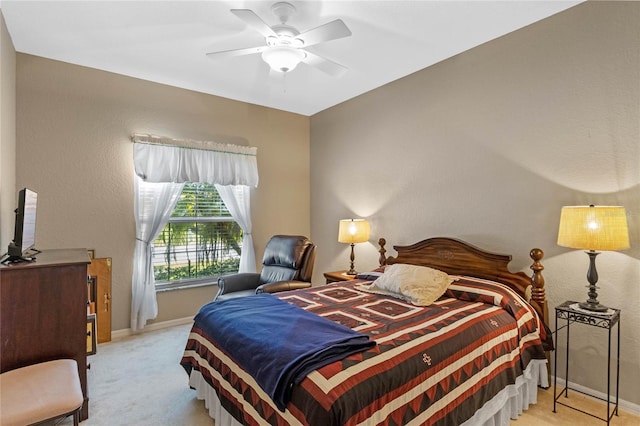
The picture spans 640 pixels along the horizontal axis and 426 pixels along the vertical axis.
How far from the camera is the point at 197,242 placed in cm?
412

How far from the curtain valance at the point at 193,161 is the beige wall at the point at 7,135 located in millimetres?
989

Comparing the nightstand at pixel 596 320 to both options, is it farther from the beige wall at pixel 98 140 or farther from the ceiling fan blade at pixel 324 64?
the beige wall at pixel 98 140

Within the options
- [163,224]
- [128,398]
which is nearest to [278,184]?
[163,224]

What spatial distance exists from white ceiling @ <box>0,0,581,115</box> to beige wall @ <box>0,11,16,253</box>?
0.66 feet

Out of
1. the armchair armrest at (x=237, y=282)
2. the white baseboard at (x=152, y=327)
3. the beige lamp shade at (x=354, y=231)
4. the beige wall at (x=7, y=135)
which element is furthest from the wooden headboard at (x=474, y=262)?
the beige wall at (x=7, y=135)

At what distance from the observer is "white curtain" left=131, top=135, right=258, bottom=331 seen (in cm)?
356

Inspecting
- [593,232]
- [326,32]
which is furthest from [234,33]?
[593,232]

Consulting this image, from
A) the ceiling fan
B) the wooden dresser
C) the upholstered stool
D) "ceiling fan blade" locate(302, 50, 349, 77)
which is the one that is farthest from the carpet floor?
"ceiling fan blade" locate(302, 50, 349, 77)

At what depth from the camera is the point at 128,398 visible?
2.35m

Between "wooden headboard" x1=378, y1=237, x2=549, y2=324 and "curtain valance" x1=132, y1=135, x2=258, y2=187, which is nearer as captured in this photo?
"wooden headboard" x1=378, y1=237, x2=549, y2=324

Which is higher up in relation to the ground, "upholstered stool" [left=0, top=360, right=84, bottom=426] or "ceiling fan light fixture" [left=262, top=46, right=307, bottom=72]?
"ceiling fan light fixture" [left=262, top=46, right=307, bottom=72]

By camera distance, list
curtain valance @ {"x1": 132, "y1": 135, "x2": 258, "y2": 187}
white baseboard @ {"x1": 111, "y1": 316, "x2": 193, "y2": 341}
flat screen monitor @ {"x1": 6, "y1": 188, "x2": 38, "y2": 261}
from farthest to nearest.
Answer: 1. curtain valance @ {"x1": 132, "y1": 135, "x2": 258, "y2": 187}
2. white baseboard @ {"x1": 111, "y1": 316, "x2": 193, "y2": 341}
3. flat screen monitor @ {"x1": 6, "y1": 188, "x2": 38, "y2": 261}

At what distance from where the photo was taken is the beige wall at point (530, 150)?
7.23 ft

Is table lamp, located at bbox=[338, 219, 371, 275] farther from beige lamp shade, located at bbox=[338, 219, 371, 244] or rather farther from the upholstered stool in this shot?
the upholstered stool
